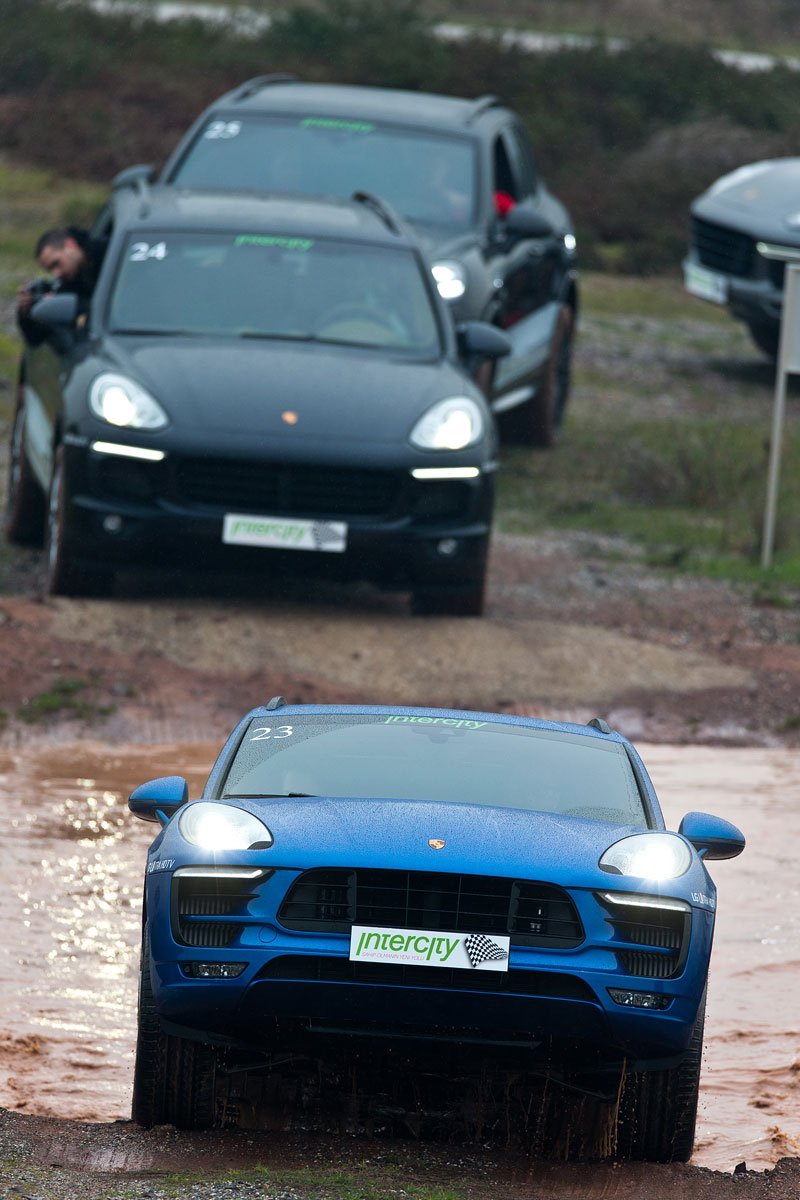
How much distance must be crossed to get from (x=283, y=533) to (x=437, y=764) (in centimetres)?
474

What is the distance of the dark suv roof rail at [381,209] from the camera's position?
12422 millimetres

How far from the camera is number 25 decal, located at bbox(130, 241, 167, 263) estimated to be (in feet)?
38.3

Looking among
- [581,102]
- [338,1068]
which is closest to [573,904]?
[338,1068]

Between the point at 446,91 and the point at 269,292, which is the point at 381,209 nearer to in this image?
the point at 269,292

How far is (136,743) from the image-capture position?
10000 millimetres

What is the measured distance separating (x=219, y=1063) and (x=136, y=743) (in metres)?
4.67

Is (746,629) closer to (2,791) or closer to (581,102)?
(2,791)

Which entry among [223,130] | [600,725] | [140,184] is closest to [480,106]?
[223,130]

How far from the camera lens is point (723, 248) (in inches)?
782

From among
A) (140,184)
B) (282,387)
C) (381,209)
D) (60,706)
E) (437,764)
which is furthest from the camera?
(140,184)

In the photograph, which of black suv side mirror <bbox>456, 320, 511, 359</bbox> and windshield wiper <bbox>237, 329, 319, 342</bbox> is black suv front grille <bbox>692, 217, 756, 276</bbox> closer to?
black suv side mirror <bbox>456, 320, 511, 359</bbox>

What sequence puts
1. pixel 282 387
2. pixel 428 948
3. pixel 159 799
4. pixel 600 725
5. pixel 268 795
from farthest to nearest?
1. pixel 282 387
2. pixel 600 725
3. pixel 159 799
4. pixel 268 795
5. pixel 428 948

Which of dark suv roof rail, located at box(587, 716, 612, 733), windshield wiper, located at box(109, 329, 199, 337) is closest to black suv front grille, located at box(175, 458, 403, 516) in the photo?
windshield wiper, located at box(109, 329, 199, 337)

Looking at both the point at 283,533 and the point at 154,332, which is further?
the point at 154,332
